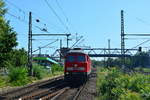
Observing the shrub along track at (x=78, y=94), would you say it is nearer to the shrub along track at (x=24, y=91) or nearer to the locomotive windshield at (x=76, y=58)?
the shrub along track at (x=24, y=91)

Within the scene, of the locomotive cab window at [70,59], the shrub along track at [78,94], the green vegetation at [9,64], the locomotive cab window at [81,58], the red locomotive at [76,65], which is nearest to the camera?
the shrub along track at [78,94]

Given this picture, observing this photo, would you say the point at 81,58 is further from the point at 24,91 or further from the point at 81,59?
the point at 24,91

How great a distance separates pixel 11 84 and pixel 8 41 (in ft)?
29.6

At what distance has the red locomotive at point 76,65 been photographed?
1196 inches

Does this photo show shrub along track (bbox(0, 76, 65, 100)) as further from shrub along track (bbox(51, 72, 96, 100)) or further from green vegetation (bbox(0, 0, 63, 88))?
green vegetation (bbox(0, 0, 63, 88))

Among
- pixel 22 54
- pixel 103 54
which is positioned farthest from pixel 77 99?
pixel 103 54

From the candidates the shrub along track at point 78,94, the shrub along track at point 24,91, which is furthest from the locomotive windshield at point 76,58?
the shrub along track at point 24,91

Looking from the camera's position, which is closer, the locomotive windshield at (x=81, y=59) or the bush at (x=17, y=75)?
the locomotive windshield at (x=81, y=59)

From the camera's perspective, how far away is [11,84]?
3062 cm

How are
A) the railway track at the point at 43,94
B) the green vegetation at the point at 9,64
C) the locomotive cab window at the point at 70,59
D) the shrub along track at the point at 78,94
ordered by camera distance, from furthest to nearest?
the locomotive cab window at the point at 70,59 → the green vegetation at the point at 9,64 → the shrub along track at the point at 78,94 → the railway track at the point at 43,94

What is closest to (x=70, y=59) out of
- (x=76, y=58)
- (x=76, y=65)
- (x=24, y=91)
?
(x=76, y=58)

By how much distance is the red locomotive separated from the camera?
3039cm

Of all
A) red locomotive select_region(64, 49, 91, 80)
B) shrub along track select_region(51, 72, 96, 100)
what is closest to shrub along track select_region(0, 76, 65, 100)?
shrub along track select_region(51, 72, 96, 100)

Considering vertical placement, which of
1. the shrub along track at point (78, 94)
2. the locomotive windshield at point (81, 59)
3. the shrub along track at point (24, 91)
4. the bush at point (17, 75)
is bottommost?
the shrub along track at point (78, 94)
